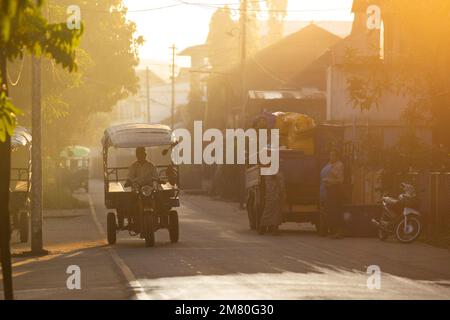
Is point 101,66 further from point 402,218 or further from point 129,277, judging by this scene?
point 129,277

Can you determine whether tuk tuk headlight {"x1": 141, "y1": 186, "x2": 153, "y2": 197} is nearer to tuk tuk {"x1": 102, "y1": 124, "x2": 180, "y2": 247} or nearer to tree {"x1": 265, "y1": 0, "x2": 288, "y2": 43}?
tuk tuk {"x1": 102, "y1": 124, "x2": 180, "y2": 247}

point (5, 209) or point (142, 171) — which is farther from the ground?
point (142, 171)

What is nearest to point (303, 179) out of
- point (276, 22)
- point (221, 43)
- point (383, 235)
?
point (383, 235)

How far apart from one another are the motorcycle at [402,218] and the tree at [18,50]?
16.2 m

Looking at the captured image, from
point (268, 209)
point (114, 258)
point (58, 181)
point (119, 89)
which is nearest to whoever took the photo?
point (114, 258)

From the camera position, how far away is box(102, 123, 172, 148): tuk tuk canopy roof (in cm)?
2783

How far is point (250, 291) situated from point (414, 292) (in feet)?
7.82

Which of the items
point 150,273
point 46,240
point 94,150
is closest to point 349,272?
point 150,273

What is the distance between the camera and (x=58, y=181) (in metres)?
59.6

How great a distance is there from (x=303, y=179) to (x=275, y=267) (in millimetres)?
11109

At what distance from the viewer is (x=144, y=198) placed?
24844mm

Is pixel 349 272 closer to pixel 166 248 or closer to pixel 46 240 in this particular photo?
pixel 166 248

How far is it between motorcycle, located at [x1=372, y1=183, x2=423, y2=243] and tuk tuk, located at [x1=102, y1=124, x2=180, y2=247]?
501 centimetres

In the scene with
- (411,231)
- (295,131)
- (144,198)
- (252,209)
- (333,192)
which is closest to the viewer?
(144,198)
